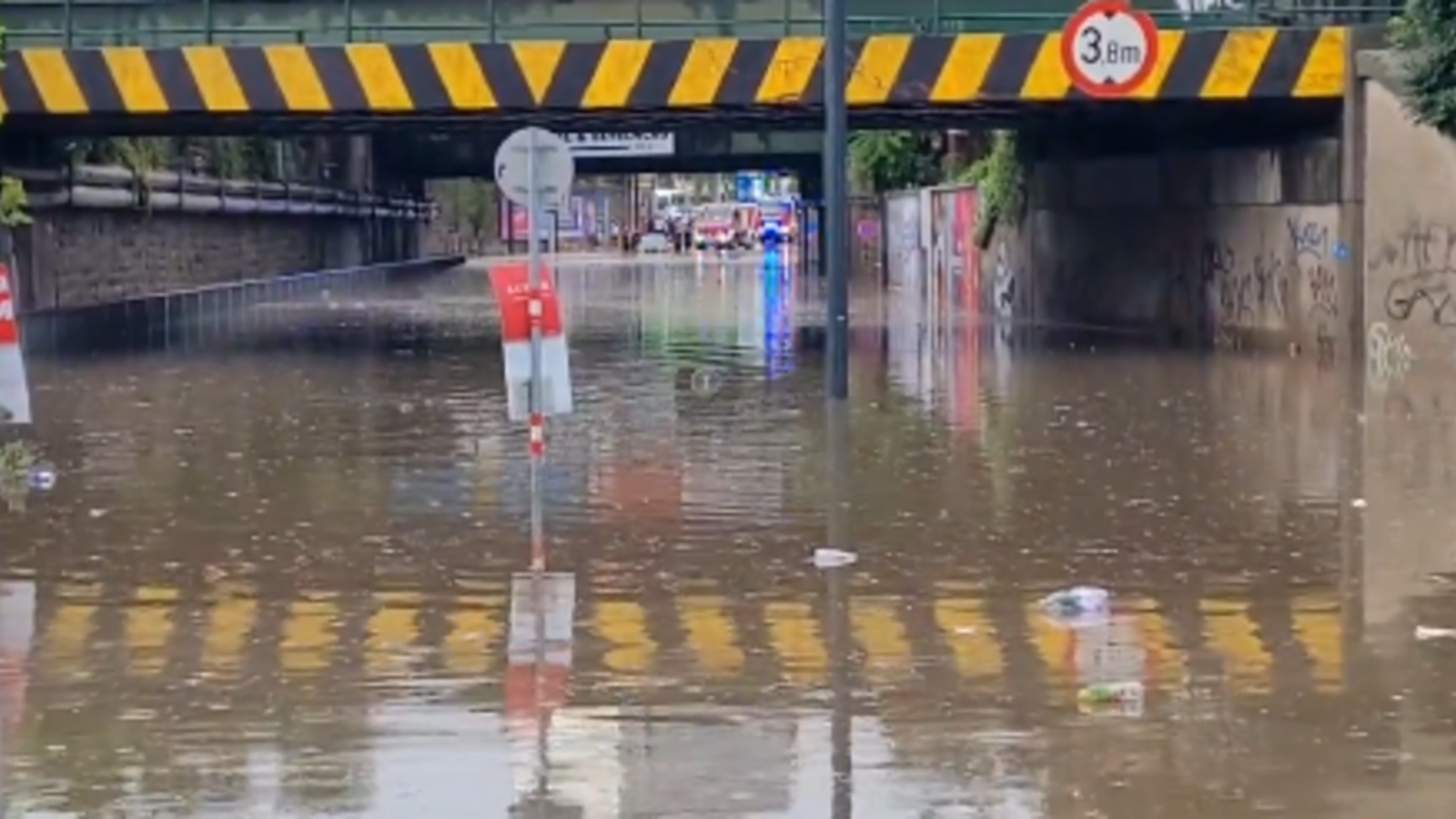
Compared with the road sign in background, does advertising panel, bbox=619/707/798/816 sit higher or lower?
lower

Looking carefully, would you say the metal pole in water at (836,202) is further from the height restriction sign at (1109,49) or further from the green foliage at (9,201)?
the green foliage at (9,201)

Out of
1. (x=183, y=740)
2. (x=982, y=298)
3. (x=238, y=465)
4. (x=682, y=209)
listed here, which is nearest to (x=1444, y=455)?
(x=238, y=465)

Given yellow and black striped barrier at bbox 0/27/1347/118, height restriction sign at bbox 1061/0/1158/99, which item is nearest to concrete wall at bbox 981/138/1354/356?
yellow and black striped barrier at bbox 0/27/1347/118

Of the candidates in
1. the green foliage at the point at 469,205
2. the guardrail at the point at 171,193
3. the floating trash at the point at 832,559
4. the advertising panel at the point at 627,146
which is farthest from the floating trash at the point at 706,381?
the green foliage at the point at 469,205

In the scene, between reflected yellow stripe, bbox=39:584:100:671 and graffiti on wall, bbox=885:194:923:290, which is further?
graffiti on wall, bbox=885:194:923:290

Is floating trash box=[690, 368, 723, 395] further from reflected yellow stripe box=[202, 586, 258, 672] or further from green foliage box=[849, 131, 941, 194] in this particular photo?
green foliage box=[849, 131, 941, 194]

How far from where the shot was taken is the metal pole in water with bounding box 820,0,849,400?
24375 millimetres

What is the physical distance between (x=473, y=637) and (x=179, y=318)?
1364 inches

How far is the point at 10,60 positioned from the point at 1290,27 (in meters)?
15.1

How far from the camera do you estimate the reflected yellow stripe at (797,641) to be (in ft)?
36.3

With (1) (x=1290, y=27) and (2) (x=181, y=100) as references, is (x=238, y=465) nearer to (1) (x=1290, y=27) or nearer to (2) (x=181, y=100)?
(2) (x=181, y=100)

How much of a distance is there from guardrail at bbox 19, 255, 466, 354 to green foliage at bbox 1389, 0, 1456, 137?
61.6 feet

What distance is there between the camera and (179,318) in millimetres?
45469

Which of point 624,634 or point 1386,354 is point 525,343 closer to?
point 624,634
